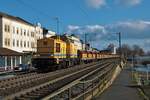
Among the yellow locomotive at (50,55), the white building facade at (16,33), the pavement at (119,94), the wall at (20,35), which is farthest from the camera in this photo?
the wall at (20,35)

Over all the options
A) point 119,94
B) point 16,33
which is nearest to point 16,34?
point 16,33

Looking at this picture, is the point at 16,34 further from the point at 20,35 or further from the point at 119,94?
the point at 119,94

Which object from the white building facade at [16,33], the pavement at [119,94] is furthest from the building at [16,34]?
the pavement at [119,94]

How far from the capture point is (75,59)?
58438mm

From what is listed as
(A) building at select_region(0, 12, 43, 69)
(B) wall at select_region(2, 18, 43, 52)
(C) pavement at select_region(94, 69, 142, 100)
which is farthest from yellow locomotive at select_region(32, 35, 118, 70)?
(B) wall at select_region(2, 18, 43, 52)

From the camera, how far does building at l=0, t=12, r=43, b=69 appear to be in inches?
3108

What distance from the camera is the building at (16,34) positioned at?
78.9 metres

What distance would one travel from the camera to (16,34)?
86.4 m

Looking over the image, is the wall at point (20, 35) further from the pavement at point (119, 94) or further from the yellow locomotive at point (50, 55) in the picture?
the pavement at point (119, 94)

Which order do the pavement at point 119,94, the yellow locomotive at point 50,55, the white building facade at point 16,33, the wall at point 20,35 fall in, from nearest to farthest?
the pavement at point 119,94
the yellow locomotive at point 50,55
the white building facade at point 16,33
the wall at point 20,35

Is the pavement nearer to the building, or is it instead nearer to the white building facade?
the building

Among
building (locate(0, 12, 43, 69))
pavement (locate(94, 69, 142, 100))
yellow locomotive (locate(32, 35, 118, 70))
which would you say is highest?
building (locate(0, 12, 43, 69))

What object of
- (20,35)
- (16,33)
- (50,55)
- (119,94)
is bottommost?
(119,94)

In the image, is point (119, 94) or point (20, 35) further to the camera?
point (20, 35)
